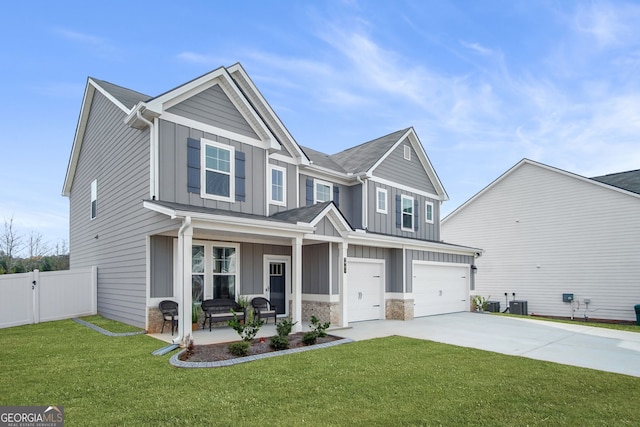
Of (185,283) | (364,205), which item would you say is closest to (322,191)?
(364,205)

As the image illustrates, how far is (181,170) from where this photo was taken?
400 inches

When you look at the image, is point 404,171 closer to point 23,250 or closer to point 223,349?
point 223,349

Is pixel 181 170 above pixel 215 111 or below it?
below

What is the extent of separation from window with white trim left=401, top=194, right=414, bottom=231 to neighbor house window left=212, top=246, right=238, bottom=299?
8153mm

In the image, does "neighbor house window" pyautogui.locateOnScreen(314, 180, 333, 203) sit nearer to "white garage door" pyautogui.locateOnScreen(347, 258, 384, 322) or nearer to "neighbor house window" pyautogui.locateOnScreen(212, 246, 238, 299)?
"white garage door" pyautogui.locateOnScreen(347, 258, 384, 322)

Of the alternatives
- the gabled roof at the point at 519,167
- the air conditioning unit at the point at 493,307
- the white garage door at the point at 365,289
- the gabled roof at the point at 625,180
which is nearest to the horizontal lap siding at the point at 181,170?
the white garage door at the point at 365,289

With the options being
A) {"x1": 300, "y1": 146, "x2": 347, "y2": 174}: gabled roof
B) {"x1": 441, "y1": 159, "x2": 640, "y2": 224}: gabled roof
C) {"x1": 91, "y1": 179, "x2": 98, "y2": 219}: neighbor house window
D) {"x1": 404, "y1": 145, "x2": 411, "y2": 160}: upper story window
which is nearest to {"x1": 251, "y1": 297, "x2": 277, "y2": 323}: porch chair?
{"x1": 300, "y1": 146, "x2": 347, "y2": 174}: gabled roof

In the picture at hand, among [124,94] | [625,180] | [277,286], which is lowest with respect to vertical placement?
[277,286]

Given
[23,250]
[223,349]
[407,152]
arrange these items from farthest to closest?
1. [23,250]
2. [407,152]
3. [223,349]

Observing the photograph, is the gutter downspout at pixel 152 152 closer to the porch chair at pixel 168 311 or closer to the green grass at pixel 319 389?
the porch chair at pixel 168 311

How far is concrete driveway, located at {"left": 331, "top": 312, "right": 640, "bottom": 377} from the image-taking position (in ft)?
26.6

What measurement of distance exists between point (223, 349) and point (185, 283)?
1604 millimetres

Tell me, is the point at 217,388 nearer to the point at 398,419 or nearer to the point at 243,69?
the point at 398,419

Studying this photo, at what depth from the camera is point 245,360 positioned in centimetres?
722
